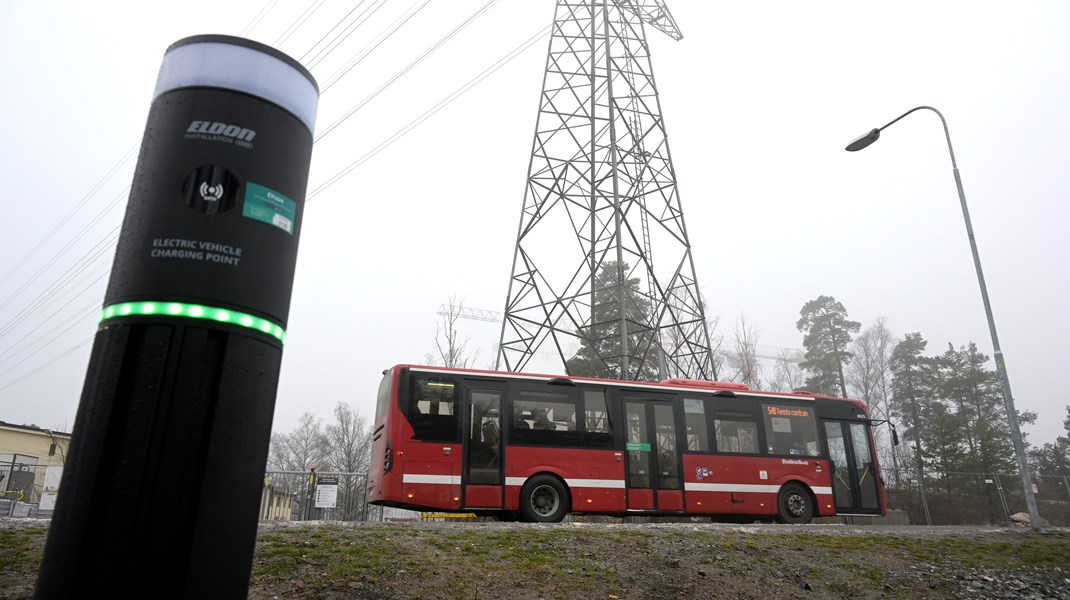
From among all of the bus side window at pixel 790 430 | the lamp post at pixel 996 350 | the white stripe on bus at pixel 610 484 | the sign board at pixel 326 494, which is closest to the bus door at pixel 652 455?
the white stripe on bus at pixel 610 484

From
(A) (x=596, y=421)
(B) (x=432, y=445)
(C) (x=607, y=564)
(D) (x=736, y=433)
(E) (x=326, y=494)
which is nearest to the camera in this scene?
(C) (x=607, y=564)

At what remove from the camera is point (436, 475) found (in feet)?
41.0

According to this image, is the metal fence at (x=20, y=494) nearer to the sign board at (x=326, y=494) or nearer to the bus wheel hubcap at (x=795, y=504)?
the sign board at (x=326, y=494)

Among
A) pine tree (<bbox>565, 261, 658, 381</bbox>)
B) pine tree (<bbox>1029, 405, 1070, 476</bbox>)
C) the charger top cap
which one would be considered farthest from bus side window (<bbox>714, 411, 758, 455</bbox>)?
pine tree (<bbox>1029, 405, 1070, 476</bbox>)

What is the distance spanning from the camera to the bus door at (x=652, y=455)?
13.8 metres

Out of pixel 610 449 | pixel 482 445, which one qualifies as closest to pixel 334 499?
pixel 482 445

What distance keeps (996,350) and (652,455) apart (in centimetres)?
744

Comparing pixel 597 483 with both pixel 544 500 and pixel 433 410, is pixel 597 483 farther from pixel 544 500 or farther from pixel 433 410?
pixel 433 410

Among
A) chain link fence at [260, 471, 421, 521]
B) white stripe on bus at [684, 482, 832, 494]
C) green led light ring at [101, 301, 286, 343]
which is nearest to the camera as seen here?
green led light ring at [101, 301, 286, 343]

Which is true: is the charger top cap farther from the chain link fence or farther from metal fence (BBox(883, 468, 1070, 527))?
metal fence (BBox(883, 468, 1070, 527))

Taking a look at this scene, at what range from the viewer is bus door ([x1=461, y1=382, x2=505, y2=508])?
501 inches

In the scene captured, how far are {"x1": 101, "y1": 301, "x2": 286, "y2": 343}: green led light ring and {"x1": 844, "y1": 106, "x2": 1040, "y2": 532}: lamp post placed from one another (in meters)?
14.2

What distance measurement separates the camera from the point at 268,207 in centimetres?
292

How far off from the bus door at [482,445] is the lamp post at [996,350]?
9.61m
